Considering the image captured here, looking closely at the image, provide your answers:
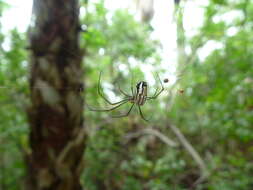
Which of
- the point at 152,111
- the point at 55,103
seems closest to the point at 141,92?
the point at 55,103

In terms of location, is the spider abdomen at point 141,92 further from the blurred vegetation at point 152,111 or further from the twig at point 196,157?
the twig at point 196,157

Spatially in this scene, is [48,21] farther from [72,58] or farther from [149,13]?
[149,13]

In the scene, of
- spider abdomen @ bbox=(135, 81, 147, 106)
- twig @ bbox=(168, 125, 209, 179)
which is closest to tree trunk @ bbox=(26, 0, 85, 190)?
spider abdomen @ bbox=(135, 81, 147, 106)

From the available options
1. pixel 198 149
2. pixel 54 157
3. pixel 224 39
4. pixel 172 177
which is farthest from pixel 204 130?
A: pixel 54 157

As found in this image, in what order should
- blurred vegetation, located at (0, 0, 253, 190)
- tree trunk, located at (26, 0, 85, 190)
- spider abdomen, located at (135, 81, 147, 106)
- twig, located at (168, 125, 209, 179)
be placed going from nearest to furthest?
spider abdomen, located at (135, 81, 147, 106)
tree trunk, located at (26, 0, 85, 190)
blurred vegetation, located at (0, 0, 253, 190)
twig, located at (168, 125, 209, 179)

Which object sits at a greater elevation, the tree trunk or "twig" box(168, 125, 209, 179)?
the tree trunk

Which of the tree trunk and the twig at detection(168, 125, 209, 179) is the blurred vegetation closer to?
the twig at detection(168, 125, 209, 179)
